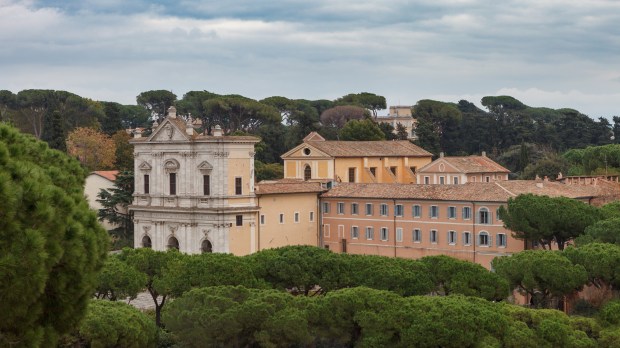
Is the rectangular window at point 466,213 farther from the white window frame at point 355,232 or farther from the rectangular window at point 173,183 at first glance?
the rectangular window at point 173,183

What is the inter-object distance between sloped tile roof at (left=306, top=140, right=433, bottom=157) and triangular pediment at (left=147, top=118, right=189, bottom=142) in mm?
8989

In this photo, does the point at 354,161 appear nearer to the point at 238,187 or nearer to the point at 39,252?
the point at 238,187

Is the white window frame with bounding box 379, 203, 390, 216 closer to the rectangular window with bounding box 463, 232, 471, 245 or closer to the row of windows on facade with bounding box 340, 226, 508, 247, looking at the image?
the row of windows on facade with bounding box 340, 226, 508, 247

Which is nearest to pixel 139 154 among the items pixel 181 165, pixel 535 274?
pixel 181 165

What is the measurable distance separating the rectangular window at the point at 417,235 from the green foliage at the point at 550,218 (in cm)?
644

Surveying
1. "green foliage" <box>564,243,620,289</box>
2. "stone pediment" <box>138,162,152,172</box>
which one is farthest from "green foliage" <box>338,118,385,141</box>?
"green foliage" <box>564,243,620,289</box>

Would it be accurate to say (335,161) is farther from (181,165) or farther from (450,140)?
(450,140)

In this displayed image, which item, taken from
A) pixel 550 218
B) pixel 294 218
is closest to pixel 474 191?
pixel 550 218

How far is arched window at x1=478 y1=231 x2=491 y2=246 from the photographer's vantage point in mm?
45750

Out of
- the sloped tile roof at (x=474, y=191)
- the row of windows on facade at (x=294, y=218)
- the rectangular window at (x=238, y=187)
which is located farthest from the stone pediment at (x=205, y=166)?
the sloped tile roof at (x=474, y=191)

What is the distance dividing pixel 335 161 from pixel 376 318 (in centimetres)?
2952

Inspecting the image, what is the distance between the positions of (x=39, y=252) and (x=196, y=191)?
119 feet

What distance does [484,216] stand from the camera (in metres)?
46.1

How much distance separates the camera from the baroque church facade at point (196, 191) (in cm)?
4781
